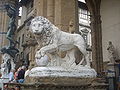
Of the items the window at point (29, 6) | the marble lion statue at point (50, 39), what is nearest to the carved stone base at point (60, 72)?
the marble lion statue at point (50, 39)

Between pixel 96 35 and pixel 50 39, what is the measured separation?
10.8m

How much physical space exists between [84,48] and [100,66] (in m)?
9.74

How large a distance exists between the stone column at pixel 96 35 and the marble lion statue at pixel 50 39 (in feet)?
31.6

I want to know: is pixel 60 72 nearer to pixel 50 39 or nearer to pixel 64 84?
pixel 64 84

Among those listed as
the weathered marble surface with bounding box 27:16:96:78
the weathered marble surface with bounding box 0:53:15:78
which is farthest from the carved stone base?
the weathered marble surface with bounding box 0:53:15:78

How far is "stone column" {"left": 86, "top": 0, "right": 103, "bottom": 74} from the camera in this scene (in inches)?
508

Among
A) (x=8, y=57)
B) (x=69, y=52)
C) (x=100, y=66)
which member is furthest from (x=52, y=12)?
(x=100, y=66)

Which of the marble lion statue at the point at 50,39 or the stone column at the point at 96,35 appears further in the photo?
the stone column at the point at 96,35

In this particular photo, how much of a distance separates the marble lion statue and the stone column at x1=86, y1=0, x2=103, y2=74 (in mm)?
9641

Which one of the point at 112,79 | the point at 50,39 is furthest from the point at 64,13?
the point at 112,79

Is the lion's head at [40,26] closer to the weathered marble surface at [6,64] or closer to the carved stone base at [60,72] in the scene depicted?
the carved stone base at [60,72]

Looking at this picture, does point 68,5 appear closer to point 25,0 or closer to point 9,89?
point 9,89

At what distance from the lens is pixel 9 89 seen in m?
5.24

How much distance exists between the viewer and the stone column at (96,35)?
1289 cm
